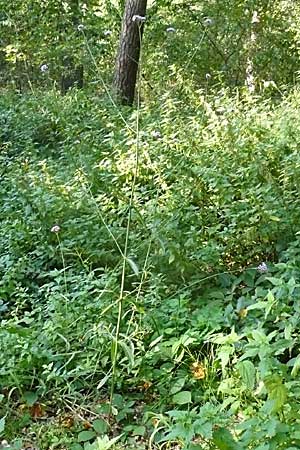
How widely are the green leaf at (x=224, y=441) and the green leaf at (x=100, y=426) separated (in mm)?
623

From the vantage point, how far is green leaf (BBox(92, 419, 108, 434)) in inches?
89.6

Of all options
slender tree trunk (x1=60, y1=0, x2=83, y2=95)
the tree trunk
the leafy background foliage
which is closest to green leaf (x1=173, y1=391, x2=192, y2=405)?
the leafy background foliage

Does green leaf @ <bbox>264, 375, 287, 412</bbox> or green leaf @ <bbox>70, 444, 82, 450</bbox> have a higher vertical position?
green leaf @ <bbox>264, 375, 287, 412</bbox>

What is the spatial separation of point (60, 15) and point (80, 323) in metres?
6.79

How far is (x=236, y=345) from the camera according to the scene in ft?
8.08

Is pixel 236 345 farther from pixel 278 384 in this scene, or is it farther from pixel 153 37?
pixel 153 37

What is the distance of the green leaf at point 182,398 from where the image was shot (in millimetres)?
2330

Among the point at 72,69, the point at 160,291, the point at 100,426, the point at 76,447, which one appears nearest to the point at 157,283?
the point at 160,291

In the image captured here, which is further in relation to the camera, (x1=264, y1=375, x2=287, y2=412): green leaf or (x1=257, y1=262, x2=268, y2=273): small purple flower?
(x1=257, y1=262, x2=268, y2=273): small purple flower

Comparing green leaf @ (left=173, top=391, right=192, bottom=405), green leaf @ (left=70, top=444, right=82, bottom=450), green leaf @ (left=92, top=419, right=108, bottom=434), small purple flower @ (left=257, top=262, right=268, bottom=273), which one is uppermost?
small purple flower @ (left=257, top=262, right=268, bottom=273)

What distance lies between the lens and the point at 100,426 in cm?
229

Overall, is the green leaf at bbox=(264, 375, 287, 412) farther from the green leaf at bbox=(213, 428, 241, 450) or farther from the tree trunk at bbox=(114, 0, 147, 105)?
the tree trunk at bbox=(114, 0, 147, 105)

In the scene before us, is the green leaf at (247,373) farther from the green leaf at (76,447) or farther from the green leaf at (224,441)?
the green leaf at (76,447)

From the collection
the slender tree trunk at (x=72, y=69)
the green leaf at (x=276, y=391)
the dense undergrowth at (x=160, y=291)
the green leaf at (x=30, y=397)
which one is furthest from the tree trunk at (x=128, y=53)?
the green leaf at (x=276, y=391)
